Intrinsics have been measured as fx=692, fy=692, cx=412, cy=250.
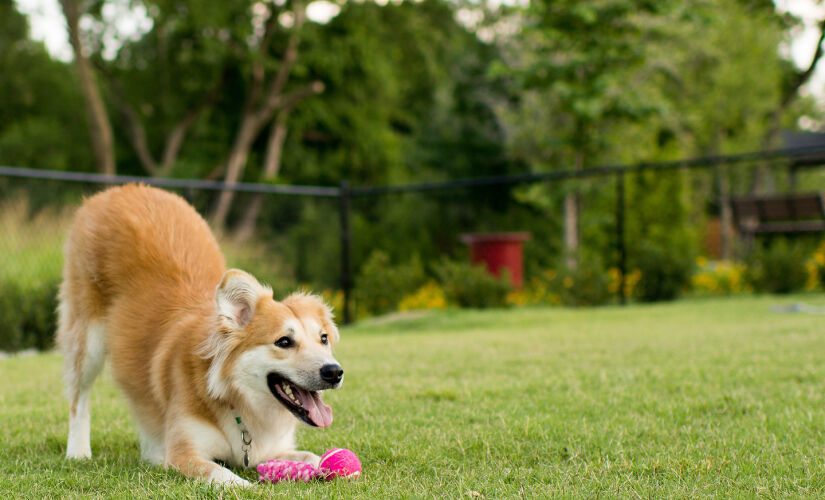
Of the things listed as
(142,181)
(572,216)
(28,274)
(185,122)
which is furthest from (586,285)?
(185,122)

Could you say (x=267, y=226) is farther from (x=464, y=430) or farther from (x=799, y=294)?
(x=464, y=430)

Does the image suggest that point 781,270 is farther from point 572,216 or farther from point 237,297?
point 237,297

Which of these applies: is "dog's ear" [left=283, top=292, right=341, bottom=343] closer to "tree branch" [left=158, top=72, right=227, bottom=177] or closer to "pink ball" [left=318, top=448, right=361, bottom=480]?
"pink ball" [left=318, top=448, right=361, bottom=480]

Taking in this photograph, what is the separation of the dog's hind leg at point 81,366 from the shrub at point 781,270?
10225 mm

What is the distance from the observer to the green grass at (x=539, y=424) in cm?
261

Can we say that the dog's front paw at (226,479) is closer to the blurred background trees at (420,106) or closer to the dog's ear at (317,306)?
the dog's ear at (317,306)

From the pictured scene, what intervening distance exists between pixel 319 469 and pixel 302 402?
28 centimetres

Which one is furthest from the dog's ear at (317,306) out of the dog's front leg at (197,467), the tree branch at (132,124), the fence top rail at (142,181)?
the tree branch at (132,124)

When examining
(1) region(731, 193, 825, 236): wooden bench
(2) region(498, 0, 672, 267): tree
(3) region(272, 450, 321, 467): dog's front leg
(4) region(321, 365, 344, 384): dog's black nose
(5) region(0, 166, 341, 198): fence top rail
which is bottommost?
(3) region(272, 450, 321, 467): dog's front leg

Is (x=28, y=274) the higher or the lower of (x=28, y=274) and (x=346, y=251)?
the lower

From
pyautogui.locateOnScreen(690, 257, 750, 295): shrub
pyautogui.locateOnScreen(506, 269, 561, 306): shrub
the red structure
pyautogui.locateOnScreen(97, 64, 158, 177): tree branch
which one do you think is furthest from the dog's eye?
pyautogui.locateOnScreen(97, 64, 158, 177): tree branch

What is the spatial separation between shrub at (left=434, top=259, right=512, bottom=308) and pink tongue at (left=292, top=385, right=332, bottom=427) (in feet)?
26.6

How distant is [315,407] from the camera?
289 centimetres

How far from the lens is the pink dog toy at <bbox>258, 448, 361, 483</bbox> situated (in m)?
2.76
